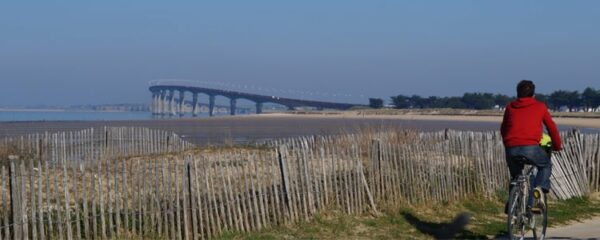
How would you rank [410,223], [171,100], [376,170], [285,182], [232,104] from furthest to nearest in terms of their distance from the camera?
1. [232,104]
2. [171,100]
3. [376,170]
4. [410,223]
5. [285,182]

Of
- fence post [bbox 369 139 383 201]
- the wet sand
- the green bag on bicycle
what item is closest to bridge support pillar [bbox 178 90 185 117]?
the wet sand

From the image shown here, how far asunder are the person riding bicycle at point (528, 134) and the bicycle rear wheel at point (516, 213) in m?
0.17

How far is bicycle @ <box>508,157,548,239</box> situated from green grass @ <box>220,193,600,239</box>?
5.91 ft

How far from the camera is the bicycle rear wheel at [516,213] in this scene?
10.2 meters

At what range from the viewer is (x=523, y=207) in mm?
10312

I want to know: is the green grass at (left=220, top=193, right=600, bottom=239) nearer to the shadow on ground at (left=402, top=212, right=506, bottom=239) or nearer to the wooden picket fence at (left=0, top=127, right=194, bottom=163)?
the shadow on ground at (left=402, top=212, right=506, bottom=239)

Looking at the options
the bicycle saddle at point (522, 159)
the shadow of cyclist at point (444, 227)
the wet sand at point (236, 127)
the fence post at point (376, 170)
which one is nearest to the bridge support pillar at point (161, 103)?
the wet sand at point (236, 127)

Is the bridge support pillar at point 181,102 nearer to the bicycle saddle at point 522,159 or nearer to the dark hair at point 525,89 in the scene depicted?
the dark hair at point 525,89

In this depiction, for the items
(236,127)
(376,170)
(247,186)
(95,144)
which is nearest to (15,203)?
(247,186)

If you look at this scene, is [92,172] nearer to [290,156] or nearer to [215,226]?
[215,226]

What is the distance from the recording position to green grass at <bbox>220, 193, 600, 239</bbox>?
12.0m

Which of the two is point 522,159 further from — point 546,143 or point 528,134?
point 546,143

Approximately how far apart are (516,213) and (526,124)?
0.96 metres

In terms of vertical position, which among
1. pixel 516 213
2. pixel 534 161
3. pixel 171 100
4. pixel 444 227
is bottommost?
pixel 444 227
